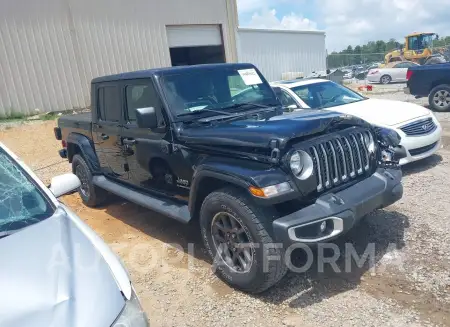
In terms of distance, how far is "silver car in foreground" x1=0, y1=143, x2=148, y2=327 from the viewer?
5.92ft

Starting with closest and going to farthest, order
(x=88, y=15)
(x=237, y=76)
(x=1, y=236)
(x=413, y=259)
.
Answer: (x=1, y=236)
(x=413, y=259)
(x=237, y=76)
(x=88, y=15)

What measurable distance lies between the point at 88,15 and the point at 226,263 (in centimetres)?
1273

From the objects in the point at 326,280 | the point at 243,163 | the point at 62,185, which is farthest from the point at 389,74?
the point at 62,185

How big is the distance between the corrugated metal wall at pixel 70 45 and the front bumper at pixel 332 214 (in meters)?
12.1

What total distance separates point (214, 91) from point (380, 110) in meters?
3.41

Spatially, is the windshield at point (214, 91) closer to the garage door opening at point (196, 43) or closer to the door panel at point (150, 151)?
the door panel at point (150, 151)

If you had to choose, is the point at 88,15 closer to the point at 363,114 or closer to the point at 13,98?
the point at 13,98

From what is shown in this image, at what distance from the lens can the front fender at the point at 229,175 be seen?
9.66 ft

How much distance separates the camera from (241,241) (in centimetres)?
325

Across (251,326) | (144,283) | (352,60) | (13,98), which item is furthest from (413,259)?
(352,60)

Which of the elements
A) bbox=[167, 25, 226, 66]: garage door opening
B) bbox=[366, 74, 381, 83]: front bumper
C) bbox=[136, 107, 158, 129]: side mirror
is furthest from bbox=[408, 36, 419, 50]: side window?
bbox=[136, 107, 158, 129]: side mirror

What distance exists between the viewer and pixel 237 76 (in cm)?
450

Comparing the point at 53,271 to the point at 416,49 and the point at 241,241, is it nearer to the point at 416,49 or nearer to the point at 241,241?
the point at 241,241

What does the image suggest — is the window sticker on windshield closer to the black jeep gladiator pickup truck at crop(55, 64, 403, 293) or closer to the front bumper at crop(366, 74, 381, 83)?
the black jeep gladiator pickup truck at crop(55, 64, 403, 293)
